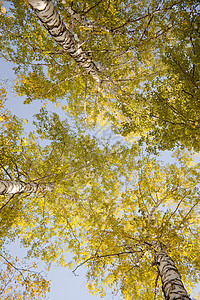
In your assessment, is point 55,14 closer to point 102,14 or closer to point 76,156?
point 102,14

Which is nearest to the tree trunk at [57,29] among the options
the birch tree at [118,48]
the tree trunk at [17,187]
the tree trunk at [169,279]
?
the birch tree at [118,48]

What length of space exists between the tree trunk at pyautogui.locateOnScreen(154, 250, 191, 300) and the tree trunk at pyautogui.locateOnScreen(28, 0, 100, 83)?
553cm

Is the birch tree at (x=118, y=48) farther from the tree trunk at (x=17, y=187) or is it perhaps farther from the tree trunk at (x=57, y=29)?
the tree trunk at (x=17, y=187)

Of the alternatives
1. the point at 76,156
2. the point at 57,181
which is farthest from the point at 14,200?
the point at 76,156

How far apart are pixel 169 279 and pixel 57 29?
18.5ft

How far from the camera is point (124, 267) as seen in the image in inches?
155

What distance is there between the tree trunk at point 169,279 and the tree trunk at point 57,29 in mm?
Answer: 5532

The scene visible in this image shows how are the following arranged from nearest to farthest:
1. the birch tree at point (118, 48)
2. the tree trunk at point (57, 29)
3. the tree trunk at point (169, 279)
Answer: the tree trunk at point (169, 279), the tree trunk at point (57, 29), the birch tree at point (118, 48)

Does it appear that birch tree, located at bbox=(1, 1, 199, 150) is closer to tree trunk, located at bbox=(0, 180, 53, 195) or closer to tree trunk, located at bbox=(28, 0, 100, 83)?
tree trunk, located at bbox=(28, 0, 100, 83)

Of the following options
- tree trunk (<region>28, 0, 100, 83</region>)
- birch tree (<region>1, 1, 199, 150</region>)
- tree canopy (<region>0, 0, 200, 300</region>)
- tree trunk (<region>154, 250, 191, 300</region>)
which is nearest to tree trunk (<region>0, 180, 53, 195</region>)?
tree canopy (<region>0, 0, 200, 300</region>)

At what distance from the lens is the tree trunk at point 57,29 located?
3.09 metres

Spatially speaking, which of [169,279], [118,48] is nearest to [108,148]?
[118,48]

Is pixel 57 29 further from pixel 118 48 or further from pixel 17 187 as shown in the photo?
pixel 17 187

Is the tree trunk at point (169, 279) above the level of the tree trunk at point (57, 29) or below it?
below
